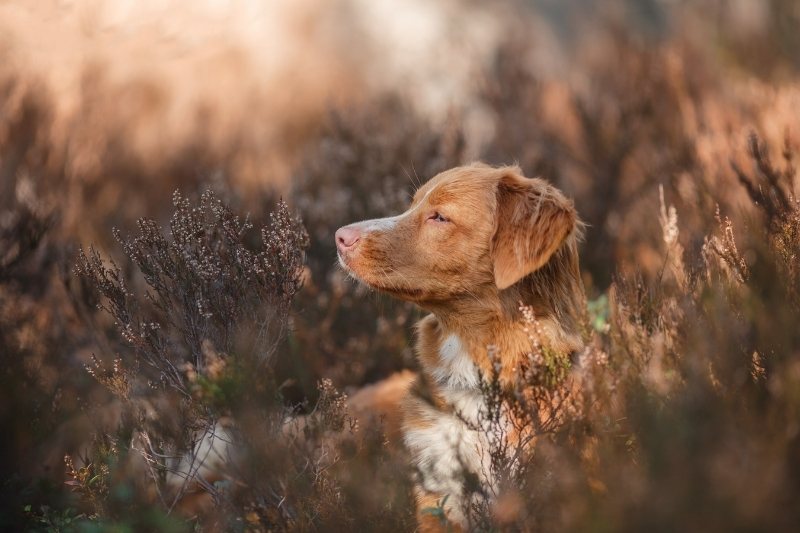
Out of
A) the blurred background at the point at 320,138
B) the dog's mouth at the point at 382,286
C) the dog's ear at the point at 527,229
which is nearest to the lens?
the dog's ear at the point at 527,229

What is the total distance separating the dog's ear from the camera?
3.25 metres

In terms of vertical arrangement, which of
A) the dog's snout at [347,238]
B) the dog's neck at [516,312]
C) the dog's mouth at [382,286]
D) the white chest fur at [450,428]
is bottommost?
the white chest fur at [450,428]

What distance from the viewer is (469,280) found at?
3.44 meters

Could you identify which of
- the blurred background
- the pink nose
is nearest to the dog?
the pink nose

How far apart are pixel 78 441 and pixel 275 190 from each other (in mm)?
2394

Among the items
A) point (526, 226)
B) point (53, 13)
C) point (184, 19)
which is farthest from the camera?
point (184, 19)

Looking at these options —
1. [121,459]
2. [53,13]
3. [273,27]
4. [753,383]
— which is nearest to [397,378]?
[121,459]

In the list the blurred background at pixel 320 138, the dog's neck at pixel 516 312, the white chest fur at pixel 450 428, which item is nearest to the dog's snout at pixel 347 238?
the blurred background at pixel 320 138

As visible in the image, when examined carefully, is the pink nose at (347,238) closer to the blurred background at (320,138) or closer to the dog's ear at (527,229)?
the blurred background at (320,138)

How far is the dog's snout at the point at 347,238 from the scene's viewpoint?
3387mm

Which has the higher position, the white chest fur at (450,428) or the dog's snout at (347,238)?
the dog's snout at (347,238)

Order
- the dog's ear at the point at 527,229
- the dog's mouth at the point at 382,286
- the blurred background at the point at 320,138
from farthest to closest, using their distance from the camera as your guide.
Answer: the blurred background at the point at 320,138 → the dog's mouth at the point at 382,286 → the dog's ear at the point at 527,229

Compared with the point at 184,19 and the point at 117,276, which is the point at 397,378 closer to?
the point at 117,276

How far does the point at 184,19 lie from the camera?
8992mm
